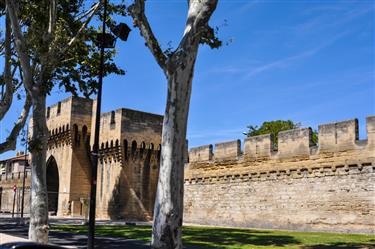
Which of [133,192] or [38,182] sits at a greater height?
[38,182]

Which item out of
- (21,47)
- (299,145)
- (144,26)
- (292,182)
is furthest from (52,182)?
(144,26)

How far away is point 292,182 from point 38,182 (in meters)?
15.9

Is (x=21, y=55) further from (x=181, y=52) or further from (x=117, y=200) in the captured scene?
(x=117, y=200)

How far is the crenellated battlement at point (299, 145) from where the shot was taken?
2339 centimetres

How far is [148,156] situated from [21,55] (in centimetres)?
2361

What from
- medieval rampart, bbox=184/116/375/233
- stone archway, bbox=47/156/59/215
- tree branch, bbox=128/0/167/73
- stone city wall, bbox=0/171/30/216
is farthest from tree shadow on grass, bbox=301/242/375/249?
stone city wall, bbox=0/171/30/216

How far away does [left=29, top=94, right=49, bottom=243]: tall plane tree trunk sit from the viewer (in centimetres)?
1396

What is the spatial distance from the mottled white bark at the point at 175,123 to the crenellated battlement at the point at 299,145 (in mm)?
15753

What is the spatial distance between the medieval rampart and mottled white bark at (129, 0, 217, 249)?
15803 millimetres

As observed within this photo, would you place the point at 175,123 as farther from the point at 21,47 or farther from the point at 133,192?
the point at 133,192

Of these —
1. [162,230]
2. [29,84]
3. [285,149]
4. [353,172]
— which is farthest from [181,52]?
[285,149]

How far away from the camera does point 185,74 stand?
922 centimetres

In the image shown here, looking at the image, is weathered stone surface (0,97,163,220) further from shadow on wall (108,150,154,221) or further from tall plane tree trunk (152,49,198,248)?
tall plane tree trunk (152,49,198,248)

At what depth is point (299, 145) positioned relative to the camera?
26.2m
